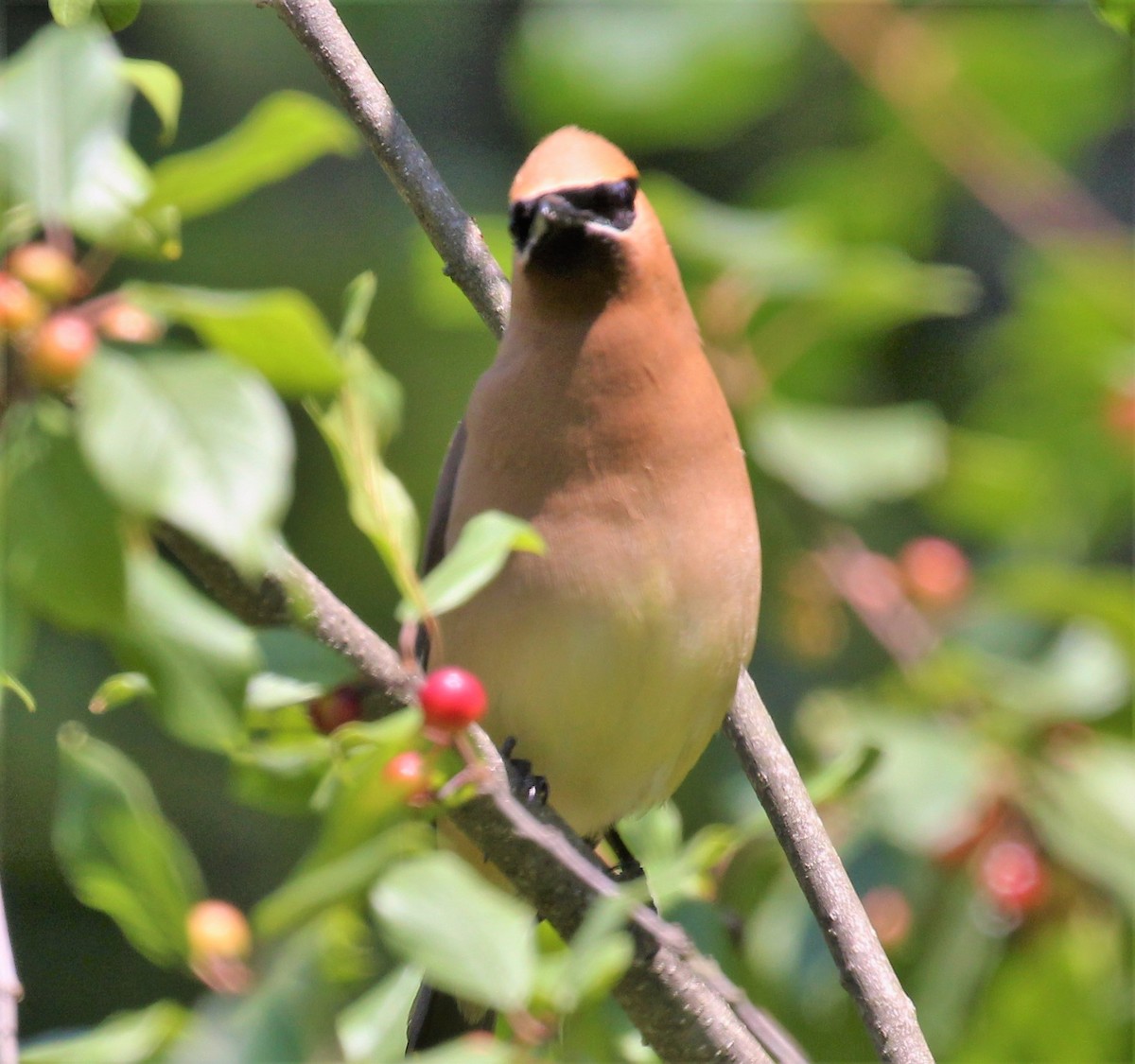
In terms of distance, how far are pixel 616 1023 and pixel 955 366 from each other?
3.96m

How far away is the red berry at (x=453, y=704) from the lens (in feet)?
5.48

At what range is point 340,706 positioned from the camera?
1.81 metres

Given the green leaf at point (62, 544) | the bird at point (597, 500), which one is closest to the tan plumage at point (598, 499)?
the bird at point (597, 500)

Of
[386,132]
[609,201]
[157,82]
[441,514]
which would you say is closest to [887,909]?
[441,514]

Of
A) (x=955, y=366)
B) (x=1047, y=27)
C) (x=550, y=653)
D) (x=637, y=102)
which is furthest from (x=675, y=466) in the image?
(x=955, y=366)

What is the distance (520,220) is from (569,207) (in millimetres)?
90

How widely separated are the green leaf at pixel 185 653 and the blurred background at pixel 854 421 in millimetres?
1037

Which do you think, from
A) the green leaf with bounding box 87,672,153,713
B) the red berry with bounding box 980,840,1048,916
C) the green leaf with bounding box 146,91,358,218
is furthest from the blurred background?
the green leaf with bounding box 146,91,358,218

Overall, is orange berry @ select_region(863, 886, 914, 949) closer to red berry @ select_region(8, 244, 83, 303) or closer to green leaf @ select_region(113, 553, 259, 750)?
green leaf @ select_region(113, 553, 259, 750)

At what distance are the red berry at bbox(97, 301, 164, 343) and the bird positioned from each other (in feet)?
3.58

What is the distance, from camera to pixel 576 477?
256 cm

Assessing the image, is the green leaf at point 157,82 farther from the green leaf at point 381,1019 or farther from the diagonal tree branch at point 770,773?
the green leaf at point 381,1019

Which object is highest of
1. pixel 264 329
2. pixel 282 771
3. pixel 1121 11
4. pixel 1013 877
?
pixel 264 329

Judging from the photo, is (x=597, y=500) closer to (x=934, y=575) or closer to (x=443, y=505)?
(x=443, y=505)
